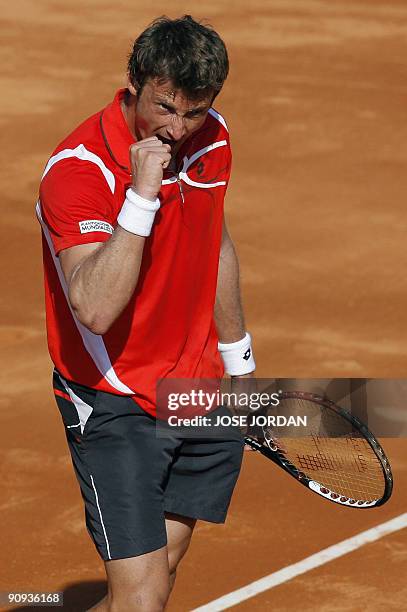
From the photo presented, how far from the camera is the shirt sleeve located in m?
5.11

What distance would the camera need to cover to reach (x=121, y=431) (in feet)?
18.1

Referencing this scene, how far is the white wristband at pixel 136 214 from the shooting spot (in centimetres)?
498

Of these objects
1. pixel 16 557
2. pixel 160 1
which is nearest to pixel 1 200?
pixel 16 557

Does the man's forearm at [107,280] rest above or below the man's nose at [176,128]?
below

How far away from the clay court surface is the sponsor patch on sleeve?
2.72 m

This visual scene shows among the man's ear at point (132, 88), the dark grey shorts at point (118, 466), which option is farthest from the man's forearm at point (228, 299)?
the man's ear at point (132, 88)

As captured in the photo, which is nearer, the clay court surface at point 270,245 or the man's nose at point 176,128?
the man's nose at point 176,128

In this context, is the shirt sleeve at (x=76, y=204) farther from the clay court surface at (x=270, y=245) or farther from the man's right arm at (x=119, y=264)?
the clay court surface at (x=270, y=245)

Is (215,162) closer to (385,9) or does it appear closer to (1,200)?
(1,200)

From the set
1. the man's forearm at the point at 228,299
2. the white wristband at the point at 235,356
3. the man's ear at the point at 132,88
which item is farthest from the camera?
the white wristband at the point at 235,356

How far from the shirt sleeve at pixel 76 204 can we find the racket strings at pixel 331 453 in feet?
5.03

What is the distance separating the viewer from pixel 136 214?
196 inches

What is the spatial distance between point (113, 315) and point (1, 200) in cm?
797

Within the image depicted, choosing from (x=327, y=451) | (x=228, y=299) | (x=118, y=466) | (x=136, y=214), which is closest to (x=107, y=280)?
(x=136, y=214)
